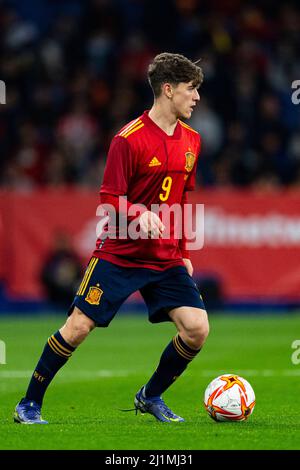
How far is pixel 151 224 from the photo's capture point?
7258 mm

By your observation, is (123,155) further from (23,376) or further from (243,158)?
(243,158)

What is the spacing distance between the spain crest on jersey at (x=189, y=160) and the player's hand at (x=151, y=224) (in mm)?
787

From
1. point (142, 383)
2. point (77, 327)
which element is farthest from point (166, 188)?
point (142, 383)

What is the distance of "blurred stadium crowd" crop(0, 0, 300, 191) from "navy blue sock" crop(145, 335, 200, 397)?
10.9 metres

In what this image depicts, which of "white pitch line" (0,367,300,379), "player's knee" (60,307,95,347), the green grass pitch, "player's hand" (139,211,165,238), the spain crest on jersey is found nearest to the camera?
the green grass pitch

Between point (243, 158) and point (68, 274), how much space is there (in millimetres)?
3737

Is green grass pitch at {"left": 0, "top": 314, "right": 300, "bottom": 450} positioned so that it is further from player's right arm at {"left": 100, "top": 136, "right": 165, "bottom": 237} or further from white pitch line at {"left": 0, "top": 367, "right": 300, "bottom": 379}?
player's right arm at {"left": 100, "top": 136, "right": 165, "bottom": 237}

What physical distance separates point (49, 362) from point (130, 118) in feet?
40.0

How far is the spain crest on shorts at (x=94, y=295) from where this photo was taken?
7.68 meters

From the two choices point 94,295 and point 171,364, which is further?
point 171,364

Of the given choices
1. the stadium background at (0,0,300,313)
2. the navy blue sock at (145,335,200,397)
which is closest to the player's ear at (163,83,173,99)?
the navy blue sock at (145,335,200,397)

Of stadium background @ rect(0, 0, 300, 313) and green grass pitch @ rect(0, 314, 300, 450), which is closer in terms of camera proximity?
green grass pitch @ rect(0, 314, 300, 450)

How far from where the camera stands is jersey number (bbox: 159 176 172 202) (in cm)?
785

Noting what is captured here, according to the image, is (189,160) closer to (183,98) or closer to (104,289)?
(183,98)
